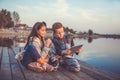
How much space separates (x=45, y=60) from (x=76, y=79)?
103 cm

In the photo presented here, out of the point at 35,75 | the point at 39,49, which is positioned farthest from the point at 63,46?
the point at 35,75

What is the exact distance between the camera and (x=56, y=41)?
5.87 meters

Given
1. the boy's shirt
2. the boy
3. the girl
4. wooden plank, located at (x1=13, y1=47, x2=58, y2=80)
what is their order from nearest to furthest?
wooden plank, located at (x1=13, y1=47, x2=58, y2=80), the girl, the boy, the boy's shirt

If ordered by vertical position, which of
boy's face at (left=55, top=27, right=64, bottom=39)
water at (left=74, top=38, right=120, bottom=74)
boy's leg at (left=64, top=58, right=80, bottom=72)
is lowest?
water at (left=74, top=38, right=120, bottom=74)

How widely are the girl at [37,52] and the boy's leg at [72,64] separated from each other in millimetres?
417

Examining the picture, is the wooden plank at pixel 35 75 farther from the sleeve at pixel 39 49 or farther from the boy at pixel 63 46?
the boy at pixel 63 46

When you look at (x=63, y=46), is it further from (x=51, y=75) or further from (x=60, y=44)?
(x=51, y=75)

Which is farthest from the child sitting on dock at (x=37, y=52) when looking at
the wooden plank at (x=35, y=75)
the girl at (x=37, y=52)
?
the wooden plank at (x=35, y=75)

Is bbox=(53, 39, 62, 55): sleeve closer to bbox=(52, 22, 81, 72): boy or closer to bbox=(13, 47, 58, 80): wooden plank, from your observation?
bbox=(52, 22, 81, 72): boy

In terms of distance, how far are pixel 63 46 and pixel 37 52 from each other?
2.99ft

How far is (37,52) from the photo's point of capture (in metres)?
5.15

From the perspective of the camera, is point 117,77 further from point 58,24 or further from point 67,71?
point 58,24

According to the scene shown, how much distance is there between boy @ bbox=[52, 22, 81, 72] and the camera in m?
5.66

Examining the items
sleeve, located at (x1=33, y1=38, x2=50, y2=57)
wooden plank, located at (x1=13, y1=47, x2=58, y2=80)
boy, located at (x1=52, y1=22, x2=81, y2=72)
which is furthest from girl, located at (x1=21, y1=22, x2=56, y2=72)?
boy, located at (x1=52, y1=22, x2=81, y2=72)
